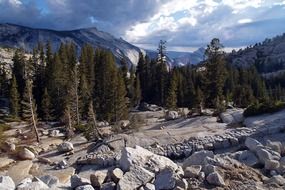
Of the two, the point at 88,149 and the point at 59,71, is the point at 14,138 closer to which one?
the point at 88,149

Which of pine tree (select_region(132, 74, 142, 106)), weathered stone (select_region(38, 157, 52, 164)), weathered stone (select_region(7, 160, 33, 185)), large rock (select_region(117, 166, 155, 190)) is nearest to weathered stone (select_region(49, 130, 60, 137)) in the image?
weathered stone (select_region(7, 160, 33, 185))

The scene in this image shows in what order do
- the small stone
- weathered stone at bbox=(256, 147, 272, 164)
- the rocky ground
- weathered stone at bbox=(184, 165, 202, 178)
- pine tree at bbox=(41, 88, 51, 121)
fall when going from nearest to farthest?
the rocky ground, weathered stone at bbox=(184, 165, 202, 178), weathered stone at bbox=(256, 147, 272, 164), the small stone, pine tree at bbox=(41, 88, 51, 121)

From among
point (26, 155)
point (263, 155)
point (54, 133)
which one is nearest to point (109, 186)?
point (263, 155)

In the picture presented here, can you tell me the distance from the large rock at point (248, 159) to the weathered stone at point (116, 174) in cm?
720

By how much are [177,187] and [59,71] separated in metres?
74.7

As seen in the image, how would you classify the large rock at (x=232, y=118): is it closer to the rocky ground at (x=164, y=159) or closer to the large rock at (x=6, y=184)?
the rocky ground at (x=164, y=159)

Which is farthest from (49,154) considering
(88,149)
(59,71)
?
(59,71)

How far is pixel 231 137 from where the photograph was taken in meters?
37.0

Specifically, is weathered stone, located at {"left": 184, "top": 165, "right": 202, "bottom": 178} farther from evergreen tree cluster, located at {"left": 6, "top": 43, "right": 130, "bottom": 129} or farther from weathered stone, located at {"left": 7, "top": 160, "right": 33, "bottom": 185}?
evergreen tree cluster, located at {"left": 6, "top": 43, "right": 130, "bottom": 129}

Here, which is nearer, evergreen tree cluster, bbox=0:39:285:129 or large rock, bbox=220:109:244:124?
large rock, bbox=220:109:244:124

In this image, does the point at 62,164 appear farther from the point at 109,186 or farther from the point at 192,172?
the point at 192,172

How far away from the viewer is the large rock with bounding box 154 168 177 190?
1850 centimetres

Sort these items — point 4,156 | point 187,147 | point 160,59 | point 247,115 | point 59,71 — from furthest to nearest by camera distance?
point 160,59 < point 59,71 < point 247,115 < point 4,156 < point 187,147

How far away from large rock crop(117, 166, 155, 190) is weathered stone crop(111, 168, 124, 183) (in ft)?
1.09
